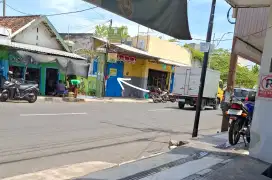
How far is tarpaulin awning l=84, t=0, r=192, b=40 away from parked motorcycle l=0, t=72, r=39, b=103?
1311cm

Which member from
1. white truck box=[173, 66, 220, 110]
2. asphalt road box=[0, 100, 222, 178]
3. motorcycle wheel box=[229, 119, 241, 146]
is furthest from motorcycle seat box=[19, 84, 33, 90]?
motorcycle wheel box=[229, 119, 241, 146]

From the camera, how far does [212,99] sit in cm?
2539

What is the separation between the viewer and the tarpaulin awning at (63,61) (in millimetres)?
18797

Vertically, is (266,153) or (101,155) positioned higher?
(266,153)

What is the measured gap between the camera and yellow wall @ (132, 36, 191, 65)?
33.2m

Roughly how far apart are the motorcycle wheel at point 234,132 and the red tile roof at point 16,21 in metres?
15.4

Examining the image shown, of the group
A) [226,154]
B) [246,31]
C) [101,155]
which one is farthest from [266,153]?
[246,31]

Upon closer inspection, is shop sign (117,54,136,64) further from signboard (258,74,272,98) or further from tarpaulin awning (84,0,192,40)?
tarpaulin awning (84,0,192,40)

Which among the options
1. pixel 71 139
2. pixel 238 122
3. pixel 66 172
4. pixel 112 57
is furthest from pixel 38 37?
pixel 66 172

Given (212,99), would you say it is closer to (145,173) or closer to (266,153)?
(266,153)

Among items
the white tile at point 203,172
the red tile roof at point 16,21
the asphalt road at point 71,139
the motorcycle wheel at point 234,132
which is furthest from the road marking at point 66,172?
the red tile roof at point 16,21

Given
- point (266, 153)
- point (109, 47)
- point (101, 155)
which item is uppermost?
point (109, 47)

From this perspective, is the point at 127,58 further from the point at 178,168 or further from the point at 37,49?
the point at 178,168

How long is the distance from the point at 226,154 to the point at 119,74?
22.2m
